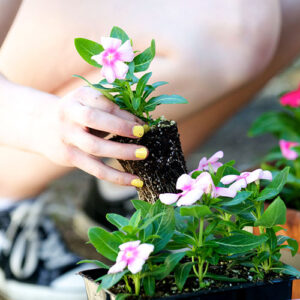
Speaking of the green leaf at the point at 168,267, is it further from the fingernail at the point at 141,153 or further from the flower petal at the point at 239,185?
the fingernail at the point at 141,153

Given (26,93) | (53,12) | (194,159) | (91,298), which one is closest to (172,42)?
(53,12)

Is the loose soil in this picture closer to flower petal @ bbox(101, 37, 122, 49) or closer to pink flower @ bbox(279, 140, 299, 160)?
flower petal @ bbox(101, 37, 122, 49)

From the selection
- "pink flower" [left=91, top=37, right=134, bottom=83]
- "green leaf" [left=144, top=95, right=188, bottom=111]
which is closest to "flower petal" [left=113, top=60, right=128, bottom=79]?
"pink flower" [left=91, top=37, right=134, bottom=83]

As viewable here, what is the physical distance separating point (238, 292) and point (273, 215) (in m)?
0.10

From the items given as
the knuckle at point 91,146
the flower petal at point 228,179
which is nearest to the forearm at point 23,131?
the knuckle at point 91,146

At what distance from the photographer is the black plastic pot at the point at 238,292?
0.68 m

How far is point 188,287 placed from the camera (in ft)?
2.34

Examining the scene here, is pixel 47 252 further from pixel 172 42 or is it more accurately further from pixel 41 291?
A: pixel 172 42

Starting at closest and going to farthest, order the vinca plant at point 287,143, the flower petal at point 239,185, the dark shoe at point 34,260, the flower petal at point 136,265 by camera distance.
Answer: the flower petal at point 136,265
the flower petal at point 239,185
the vinca plant at point 287,143
the dark shoe at point 34,260

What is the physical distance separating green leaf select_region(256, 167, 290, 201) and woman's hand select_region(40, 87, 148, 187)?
0.22m

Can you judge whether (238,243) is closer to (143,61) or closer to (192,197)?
(192,197)

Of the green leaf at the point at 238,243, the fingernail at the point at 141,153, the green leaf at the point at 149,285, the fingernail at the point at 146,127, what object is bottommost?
the green leaf at the point at 149,285

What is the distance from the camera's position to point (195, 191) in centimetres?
68

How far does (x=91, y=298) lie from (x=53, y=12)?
0.92 m
